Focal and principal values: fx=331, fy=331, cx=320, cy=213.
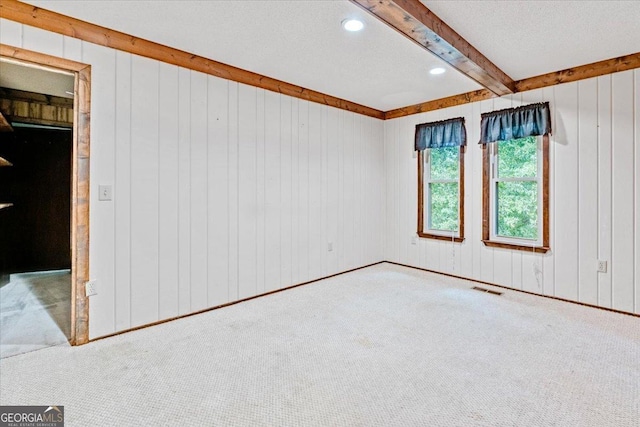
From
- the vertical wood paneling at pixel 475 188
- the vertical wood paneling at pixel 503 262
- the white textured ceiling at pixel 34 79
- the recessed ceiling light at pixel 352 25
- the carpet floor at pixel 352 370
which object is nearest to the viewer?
the carpet floor at pixel 352 370

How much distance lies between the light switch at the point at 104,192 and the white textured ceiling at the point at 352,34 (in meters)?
1.22

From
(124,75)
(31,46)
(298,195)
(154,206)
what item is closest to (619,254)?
(298,195)

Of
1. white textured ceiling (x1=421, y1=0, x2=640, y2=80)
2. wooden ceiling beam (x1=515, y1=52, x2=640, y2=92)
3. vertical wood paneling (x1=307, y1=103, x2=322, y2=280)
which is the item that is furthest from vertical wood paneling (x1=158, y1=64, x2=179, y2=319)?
wooden ceiling beam (x1=515, y1=52, x2=640, y2=92)

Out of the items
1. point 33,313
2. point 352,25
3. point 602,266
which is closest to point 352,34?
point 352,25

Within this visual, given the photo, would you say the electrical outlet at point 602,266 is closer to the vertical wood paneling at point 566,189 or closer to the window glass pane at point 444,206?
the vertical wood paneling at point 566,189

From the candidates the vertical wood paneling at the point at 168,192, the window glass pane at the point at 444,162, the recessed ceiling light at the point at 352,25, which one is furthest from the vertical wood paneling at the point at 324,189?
the vertical wood paneling at the point at 168,192

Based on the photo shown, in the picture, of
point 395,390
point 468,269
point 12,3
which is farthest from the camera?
point 468,269

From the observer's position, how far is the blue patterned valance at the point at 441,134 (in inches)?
168

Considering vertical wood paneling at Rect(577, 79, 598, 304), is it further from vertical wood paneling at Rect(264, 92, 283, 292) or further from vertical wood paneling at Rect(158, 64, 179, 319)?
vertical wood paneling at Rect(158, 64, 179, 319)

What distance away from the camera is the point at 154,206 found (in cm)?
285

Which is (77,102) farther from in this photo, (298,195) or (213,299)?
(298,195)

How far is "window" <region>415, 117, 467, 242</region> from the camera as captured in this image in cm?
436

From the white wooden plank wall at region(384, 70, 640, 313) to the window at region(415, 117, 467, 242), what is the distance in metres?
0.15

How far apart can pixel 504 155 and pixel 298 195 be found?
8.30 feet
